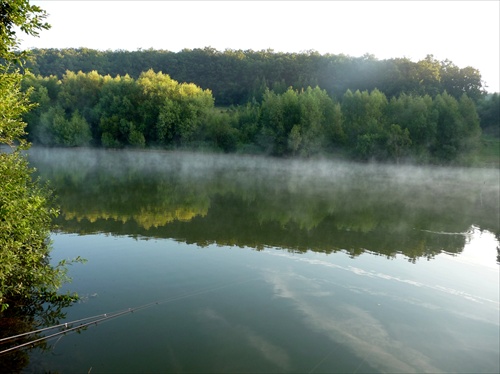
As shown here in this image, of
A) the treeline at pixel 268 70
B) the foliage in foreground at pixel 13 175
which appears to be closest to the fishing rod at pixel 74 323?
the foliage in foreground at pixel 13 175

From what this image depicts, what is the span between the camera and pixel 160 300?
42.3ft

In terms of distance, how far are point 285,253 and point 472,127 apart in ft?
170

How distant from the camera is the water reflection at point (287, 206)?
21.1 m

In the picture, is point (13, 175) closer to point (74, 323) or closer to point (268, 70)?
point (74, 323)

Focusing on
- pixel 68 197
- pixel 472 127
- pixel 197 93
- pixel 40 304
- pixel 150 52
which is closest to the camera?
pixel 40 304

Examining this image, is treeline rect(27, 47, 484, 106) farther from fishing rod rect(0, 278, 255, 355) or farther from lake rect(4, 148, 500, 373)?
fishing rod rect(0, 278, 255, 355)

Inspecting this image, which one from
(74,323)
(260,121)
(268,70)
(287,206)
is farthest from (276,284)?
(268,70)

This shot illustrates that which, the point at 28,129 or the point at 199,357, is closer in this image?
the point at 199,357

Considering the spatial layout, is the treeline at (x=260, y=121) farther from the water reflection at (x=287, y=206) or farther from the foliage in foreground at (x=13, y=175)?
the foliage in foreground at (x=13, y=175)

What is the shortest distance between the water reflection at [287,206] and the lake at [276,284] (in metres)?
0.19

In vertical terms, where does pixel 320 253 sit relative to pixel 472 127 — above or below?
below

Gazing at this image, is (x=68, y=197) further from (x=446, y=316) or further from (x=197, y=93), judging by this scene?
(x=197, y=93)

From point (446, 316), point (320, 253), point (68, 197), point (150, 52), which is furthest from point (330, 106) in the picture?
point (150, 52)

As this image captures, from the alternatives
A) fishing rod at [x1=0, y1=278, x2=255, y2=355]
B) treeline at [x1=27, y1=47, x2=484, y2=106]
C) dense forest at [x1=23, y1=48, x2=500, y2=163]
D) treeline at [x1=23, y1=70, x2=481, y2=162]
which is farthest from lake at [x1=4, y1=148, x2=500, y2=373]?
treeline at [x1=27, y1=47, x2=484, y2=106]
